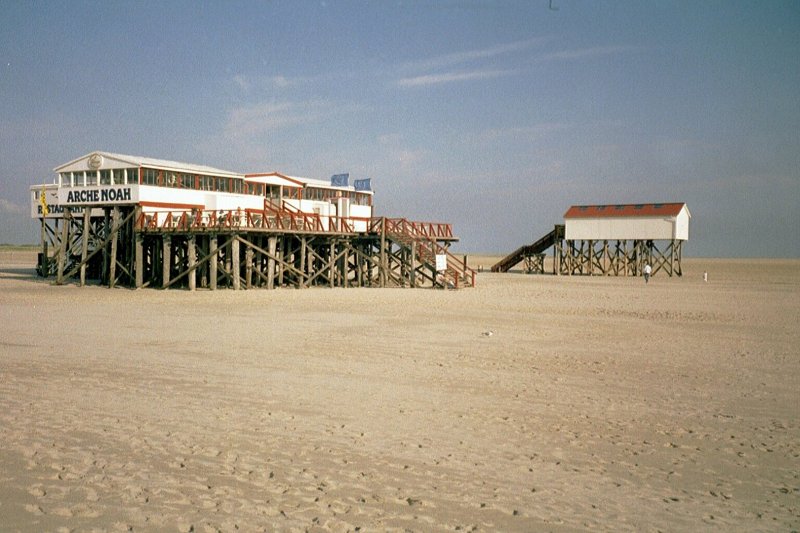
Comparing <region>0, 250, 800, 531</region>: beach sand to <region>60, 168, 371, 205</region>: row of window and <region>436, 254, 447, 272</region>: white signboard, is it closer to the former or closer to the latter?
<region>60, 168, 371, 205</region>: row of window

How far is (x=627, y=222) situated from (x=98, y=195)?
38355mm

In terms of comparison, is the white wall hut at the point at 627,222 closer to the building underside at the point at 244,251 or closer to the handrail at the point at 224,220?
the building underside at the point at 244,251

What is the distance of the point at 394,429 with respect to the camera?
7.78 m

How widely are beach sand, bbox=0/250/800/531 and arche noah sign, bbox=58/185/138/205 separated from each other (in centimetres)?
1452

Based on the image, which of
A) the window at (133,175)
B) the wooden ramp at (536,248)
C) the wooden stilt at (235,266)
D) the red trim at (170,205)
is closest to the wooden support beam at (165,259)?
the red trim at (170,205)

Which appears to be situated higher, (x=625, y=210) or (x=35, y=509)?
(x=625, y=210)

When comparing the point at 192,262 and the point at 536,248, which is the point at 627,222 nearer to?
the point at 536,248

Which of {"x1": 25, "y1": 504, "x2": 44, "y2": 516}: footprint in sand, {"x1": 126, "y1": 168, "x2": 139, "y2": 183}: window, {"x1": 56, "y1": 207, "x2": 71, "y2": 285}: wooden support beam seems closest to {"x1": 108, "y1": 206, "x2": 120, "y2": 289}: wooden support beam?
{"x1": 126, "y1": 168, "x2": 139, "y2": 183}: window

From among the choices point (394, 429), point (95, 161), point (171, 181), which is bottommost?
point (394, 429)

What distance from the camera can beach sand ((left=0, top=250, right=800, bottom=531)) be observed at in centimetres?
537

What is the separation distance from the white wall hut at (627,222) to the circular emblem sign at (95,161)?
3573cm

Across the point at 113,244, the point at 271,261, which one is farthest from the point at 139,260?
the point at 271,261

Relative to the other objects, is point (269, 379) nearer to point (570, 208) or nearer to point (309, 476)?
point (309, 476)

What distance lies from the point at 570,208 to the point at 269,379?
154 ft
